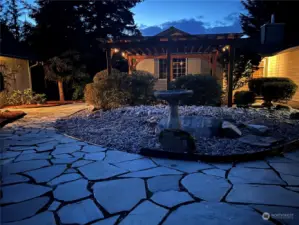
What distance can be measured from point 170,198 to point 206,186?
0.48m

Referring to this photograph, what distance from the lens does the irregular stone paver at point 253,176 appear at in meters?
2.33

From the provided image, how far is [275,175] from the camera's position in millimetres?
2473

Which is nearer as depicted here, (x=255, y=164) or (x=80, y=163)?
(x=255, y=164)

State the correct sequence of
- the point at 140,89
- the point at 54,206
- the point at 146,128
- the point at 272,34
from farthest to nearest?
the point at 272,34 < the point at 140,89 < the point at 146,128 < the point at 54,206

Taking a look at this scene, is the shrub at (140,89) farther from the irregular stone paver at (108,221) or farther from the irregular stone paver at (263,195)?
the irregular stone paver at (108,221)

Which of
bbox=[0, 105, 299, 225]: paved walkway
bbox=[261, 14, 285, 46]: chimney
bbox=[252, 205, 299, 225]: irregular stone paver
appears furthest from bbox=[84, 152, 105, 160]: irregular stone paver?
bbox=[261, 14, 285, 46]: chimney

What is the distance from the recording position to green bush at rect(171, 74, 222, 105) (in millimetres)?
6820

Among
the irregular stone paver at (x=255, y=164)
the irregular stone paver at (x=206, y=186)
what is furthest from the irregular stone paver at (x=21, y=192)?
the irregular stone paver at (x=255, y=164)

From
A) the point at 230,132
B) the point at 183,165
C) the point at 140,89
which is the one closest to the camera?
the point at 183,165

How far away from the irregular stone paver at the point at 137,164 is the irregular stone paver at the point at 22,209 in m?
1.02

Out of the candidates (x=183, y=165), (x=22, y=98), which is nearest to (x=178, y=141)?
(x=183, y=165)

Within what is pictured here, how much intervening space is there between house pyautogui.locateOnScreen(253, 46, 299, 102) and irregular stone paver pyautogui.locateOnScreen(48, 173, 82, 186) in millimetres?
10180

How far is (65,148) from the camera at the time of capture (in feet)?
11.9

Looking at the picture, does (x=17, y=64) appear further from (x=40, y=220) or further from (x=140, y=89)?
(x=40, y=220)
